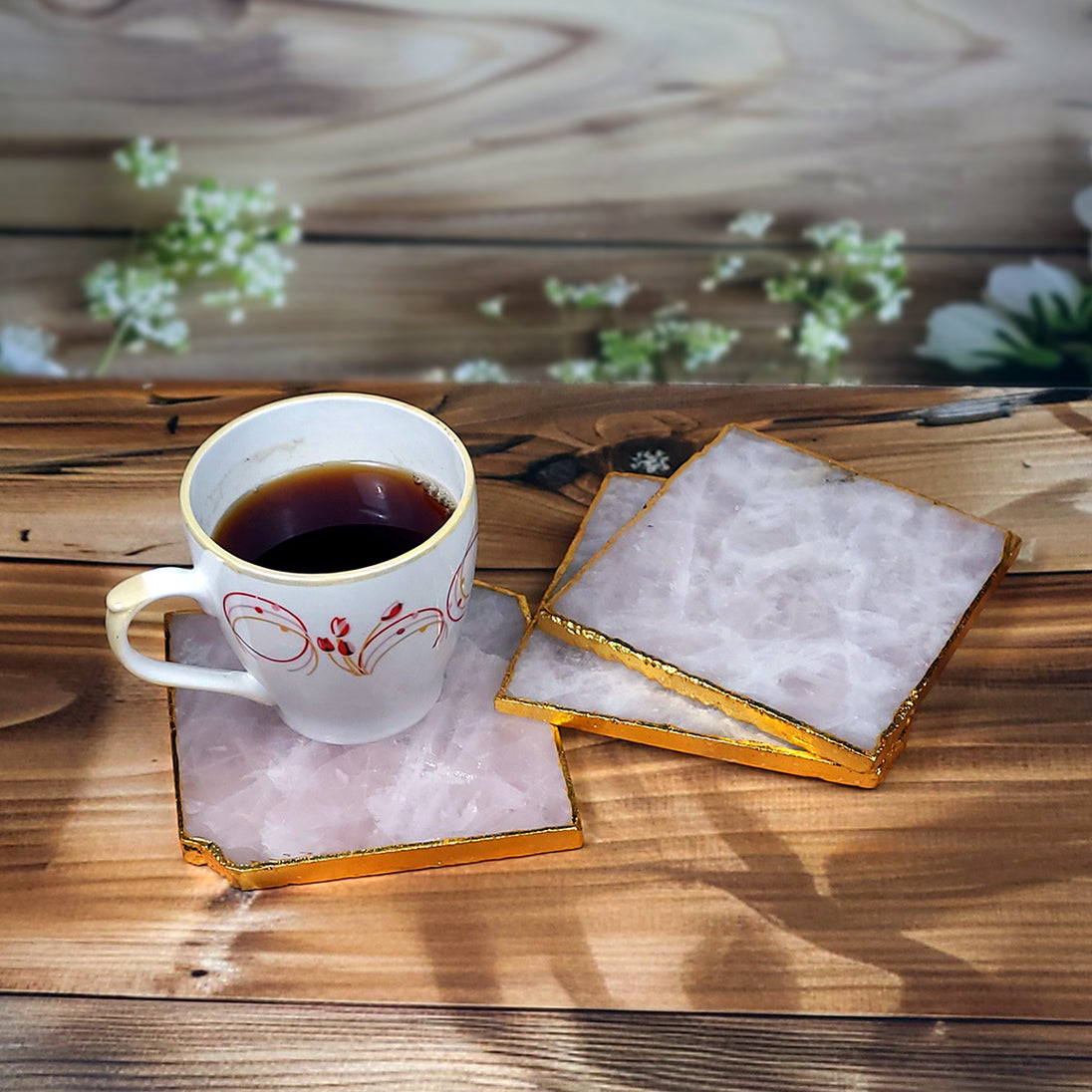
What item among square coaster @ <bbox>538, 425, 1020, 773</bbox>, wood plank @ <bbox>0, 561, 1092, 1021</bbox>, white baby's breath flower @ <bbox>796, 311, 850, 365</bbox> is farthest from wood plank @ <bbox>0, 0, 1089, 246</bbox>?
wood plank @ <bbox>0, 561, 1092, 1021</bbox>

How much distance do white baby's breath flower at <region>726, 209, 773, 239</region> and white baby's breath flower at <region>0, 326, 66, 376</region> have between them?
30.8 inches

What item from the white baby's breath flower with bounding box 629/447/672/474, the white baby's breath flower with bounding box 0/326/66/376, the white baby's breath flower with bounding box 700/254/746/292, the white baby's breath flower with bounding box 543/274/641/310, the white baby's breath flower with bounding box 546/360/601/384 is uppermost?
the white baby's breath flower with bounding box 629/447/672/474

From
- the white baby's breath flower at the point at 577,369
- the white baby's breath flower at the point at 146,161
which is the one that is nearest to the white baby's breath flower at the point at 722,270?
the white baby's breath flower at the point at 577,369

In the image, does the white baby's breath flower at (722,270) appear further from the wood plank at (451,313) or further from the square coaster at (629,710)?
the square coaster at (629,710)

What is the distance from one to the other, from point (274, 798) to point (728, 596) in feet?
0.68

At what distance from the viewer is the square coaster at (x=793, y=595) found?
0.48 meters

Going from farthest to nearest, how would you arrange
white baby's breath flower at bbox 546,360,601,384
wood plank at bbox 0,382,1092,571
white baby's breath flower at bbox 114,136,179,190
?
white baby's breath flower at bbox 546,360,601,384 → white baby's breath flower at bbox 114,136,179,190 → wood plank at bbox 0,382,1092,571

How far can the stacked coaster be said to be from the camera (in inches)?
18.8

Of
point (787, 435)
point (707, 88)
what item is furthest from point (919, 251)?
point (787, 435)

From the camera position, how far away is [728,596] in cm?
52

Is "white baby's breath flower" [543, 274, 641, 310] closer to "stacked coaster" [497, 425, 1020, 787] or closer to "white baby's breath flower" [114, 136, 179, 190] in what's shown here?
"white baby's breath flower" [114, 136, 179, 190]

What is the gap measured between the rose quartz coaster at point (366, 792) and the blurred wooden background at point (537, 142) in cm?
83

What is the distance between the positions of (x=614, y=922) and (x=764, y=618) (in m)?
0.14

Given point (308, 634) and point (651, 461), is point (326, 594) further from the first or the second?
point (651, 461)
